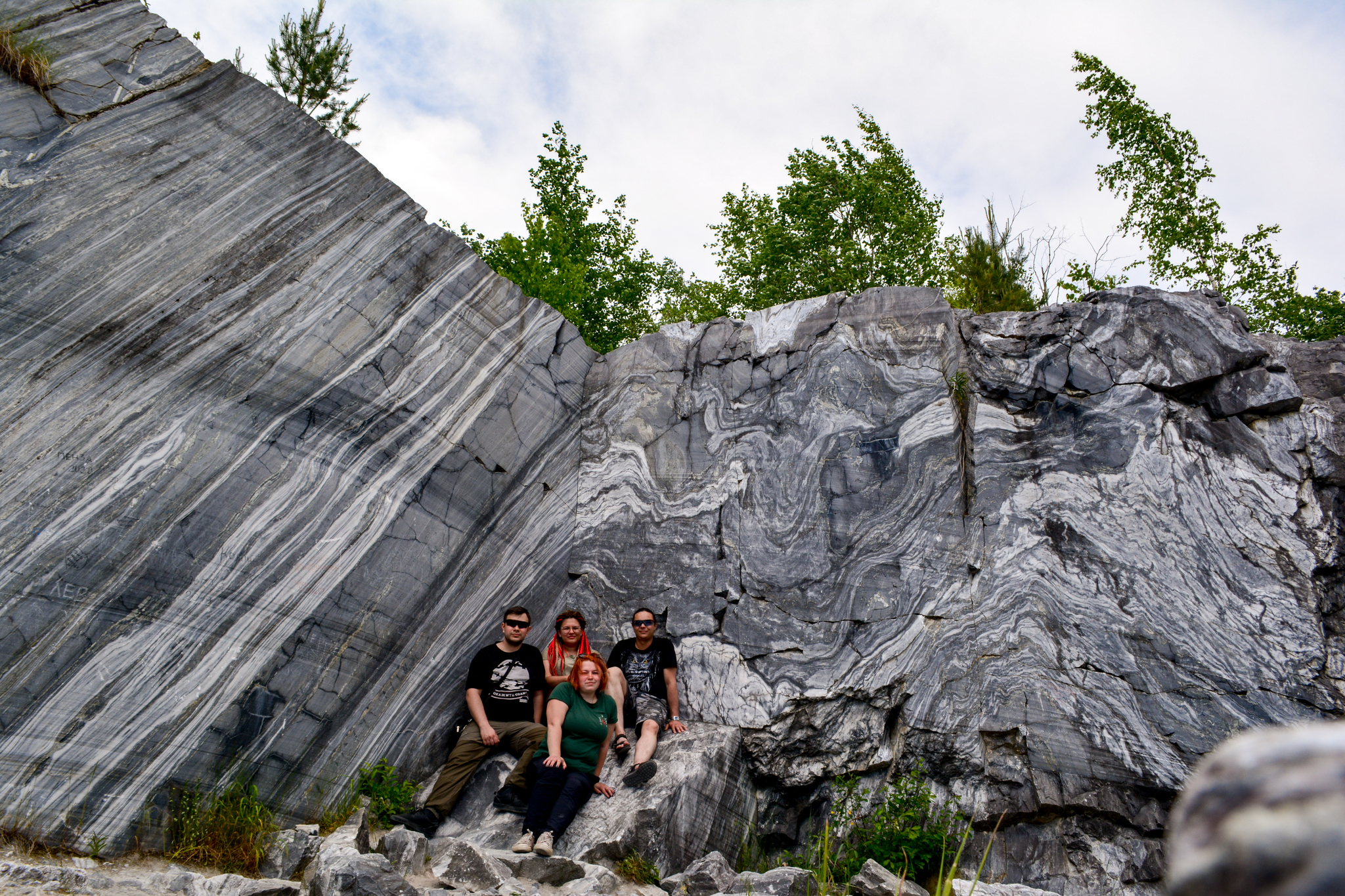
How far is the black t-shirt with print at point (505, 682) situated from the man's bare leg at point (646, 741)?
78cm

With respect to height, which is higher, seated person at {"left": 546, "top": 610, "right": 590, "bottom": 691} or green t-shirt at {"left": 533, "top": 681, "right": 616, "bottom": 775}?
seated person at {"left": 546, "top": 610, "right": 590, "bottom": 691}

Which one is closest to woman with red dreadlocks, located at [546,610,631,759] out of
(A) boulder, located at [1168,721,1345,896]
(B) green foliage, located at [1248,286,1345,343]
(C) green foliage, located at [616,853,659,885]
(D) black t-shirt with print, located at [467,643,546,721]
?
(D) black t-shirt with print, located at [467,643,546,721]

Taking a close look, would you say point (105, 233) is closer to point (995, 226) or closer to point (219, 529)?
point (219, 529)

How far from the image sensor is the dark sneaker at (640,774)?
4980 mm

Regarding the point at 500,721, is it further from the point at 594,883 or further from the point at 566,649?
the point at 594,883

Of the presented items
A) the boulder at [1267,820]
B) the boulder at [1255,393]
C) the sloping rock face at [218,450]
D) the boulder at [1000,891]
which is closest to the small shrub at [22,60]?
the sloping rock face at [218,450]

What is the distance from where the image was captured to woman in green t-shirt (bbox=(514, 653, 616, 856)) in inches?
181

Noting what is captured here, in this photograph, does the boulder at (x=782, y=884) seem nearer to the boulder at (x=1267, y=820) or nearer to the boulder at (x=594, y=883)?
the boulder at (x=594, y=883)

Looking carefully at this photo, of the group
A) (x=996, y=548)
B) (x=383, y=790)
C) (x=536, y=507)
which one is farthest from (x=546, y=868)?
(x=996, y=548)

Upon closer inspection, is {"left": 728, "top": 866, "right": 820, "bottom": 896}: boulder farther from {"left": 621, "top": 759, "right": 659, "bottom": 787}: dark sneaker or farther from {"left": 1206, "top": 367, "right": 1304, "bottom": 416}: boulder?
{"left": 1206, "top": 367, "right": 1304, "bottom": 416}: boulder

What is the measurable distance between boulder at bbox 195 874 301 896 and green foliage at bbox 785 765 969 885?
8.61 ft

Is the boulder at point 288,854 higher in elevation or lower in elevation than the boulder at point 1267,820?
lower

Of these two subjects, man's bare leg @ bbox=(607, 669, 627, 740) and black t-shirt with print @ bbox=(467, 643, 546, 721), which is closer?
Answer: man's bare leg @ bbox=(607, 669, 627, 740)

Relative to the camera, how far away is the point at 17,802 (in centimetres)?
372
